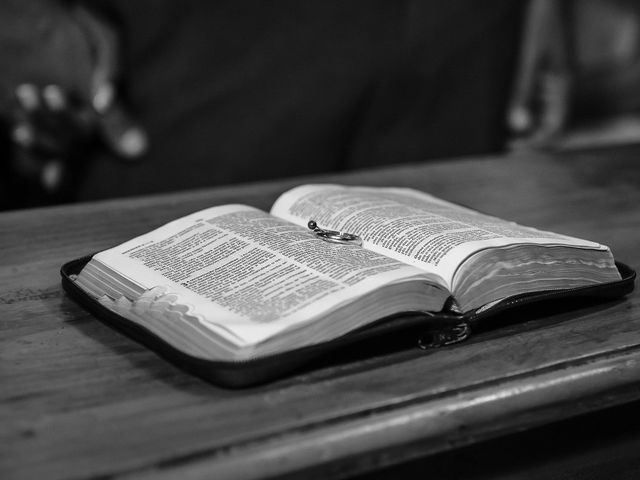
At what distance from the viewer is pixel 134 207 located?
3.56 feet

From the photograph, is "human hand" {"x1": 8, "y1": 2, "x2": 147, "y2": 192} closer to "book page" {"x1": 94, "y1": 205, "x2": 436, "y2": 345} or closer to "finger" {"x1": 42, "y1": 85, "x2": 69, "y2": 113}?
"finger" {"x1": 42, "y1": 85, "x2": 69, "y2": 113}

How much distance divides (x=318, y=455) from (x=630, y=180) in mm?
899

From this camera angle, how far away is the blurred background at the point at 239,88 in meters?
1.74

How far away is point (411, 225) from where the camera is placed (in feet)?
2.48

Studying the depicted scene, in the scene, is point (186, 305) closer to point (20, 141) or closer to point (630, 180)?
point (630, 180)

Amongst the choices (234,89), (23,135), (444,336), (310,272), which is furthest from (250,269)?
(234,89)

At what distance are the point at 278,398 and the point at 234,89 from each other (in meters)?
1.43

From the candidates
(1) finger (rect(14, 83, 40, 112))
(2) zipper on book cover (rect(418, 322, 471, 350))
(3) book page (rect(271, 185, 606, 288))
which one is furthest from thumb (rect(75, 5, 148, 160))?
(2) zipper on book cover (rect(418, 322, 471, 350))

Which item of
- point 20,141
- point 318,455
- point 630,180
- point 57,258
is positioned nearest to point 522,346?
point 318,455

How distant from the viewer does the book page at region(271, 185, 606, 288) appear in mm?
686

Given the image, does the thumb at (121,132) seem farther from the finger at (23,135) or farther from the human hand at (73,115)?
the finger at (23,135)

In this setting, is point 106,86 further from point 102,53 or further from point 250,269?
point 250,269

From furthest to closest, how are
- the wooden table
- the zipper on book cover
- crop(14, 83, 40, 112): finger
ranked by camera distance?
crop(14, 83, 40, 112): finger
the zipper on book cover
the wooden table

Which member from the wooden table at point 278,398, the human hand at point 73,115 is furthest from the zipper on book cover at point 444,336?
the human hand at point 73,115
